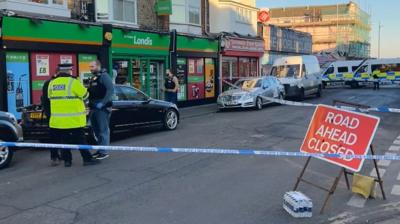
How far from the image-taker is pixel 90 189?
6.75 metres

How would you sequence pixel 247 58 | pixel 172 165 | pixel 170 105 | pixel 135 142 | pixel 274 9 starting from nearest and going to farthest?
pixel 172 165 → pixel 135 142 → pixel 170 105 → pixel 247 58 → pixel 274 9

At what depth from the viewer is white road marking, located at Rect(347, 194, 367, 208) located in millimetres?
5963

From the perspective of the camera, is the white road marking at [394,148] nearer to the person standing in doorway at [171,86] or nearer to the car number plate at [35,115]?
the car number plate at [35,115]

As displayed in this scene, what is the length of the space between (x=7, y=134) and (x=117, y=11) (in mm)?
11422

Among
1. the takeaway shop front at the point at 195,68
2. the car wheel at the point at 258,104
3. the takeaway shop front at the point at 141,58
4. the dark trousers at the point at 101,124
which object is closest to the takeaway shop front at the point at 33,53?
the takeaway shop front at the point at 141,58

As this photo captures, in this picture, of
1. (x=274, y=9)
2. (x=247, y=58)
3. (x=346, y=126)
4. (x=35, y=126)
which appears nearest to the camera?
(x=346, y=126)

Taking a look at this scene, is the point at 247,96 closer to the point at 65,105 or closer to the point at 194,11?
the point at 194,11

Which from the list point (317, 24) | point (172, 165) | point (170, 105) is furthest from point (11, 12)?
point (317, 24)

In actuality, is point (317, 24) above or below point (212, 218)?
above

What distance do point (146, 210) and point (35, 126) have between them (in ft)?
17.6

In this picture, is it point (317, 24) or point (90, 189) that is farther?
point (317, 24)

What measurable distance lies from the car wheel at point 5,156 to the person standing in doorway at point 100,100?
4.83ft

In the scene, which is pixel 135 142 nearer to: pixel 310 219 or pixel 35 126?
pixel 35 126

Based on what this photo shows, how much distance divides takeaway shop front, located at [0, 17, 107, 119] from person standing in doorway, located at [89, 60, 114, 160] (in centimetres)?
626
